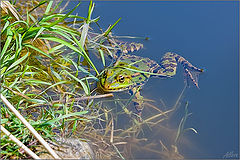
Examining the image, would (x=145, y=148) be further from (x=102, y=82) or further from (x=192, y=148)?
(x=102, y=82)

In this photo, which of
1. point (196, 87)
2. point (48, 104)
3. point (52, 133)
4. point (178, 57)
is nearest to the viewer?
point (52, 133)

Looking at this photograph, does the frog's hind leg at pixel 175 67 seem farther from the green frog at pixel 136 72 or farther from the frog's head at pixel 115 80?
the frog's head at pixel 115 80

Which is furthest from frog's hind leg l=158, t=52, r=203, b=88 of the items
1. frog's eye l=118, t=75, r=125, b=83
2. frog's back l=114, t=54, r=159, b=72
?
frog's eye l=118, t=75, r=125, b=83

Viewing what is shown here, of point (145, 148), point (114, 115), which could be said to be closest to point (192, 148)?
point (145, 148)

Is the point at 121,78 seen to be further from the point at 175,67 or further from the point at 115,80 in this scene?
the point at 175,67
